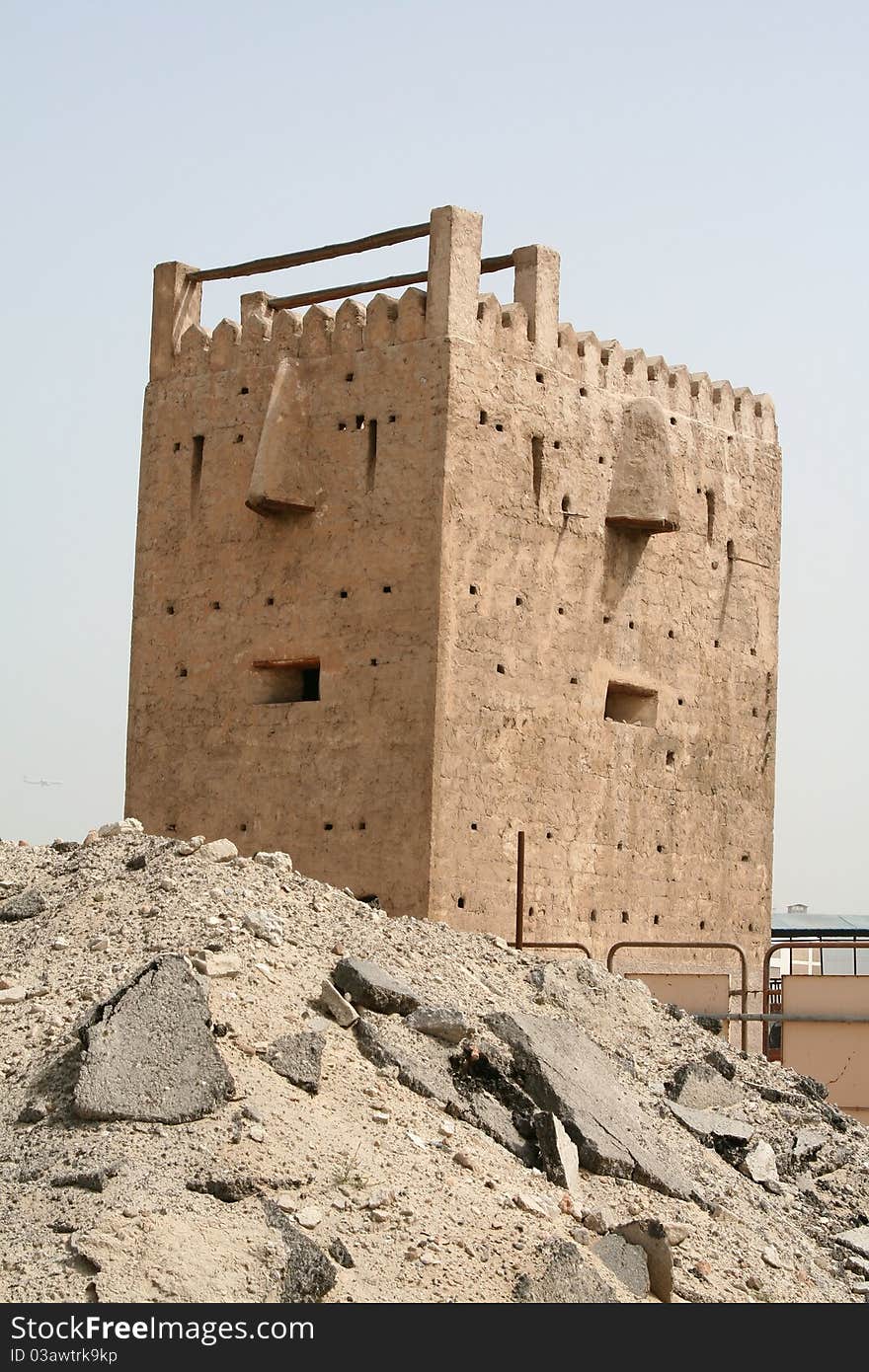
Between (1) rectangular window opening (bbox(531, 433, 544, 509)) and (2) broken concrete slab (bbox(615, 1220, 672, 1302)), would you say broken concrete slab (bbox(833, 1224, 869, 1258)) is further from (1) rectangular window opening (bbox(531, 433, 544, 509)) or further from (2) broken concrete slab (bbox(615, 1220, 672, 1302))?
(1) rectangular window opening (bbox(531, 433, 544, 509))

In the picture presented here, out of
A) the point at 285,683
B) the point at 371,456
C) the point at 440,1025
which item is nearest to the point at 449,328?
the point at 371,456

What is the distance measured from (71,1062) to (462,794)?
8819 mm

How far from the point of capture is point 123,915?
1138 cm

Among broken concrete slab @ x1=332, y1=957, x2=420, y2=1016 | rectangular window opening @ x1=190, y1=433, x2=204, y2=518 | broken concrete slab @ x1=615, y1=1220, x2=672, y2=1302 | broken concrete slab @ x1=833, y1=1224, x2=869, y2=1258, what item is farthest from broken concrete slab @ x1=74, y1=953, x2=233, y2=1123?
rectangular window opening @ x1=190, y1=433, x2=204, y2=518

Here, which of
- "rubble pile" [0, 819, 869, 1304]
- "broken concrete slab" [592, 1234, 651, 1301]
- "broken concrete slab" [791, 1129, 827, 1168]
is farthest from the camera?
"broken concrete slab" [791, 1129, 827, 1168]

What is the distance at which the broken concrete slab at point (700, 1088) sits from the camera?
12.0 metres

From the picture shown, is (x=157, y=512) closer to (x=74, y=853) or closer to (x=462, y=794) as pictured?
(x=462, y=794)

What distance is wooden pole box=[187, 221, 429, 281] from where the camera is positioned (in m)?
19.0

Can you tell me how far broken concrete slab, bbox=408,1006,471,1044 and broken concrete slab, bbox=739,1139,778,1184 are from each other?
188 cm

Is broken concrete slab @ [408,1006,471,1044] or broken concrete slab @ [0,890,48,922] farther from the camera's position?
broken concrete slab @ [0,890,48,922]

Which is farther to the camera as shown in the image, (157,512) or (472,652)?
(157,512)

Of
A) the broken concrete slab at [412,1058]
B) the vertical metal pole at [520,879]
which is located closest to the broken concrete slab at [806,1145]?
the broken concrete slab at [412,1058]

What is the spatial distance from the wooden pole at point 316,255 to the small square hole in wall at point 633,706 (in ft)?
15.8
